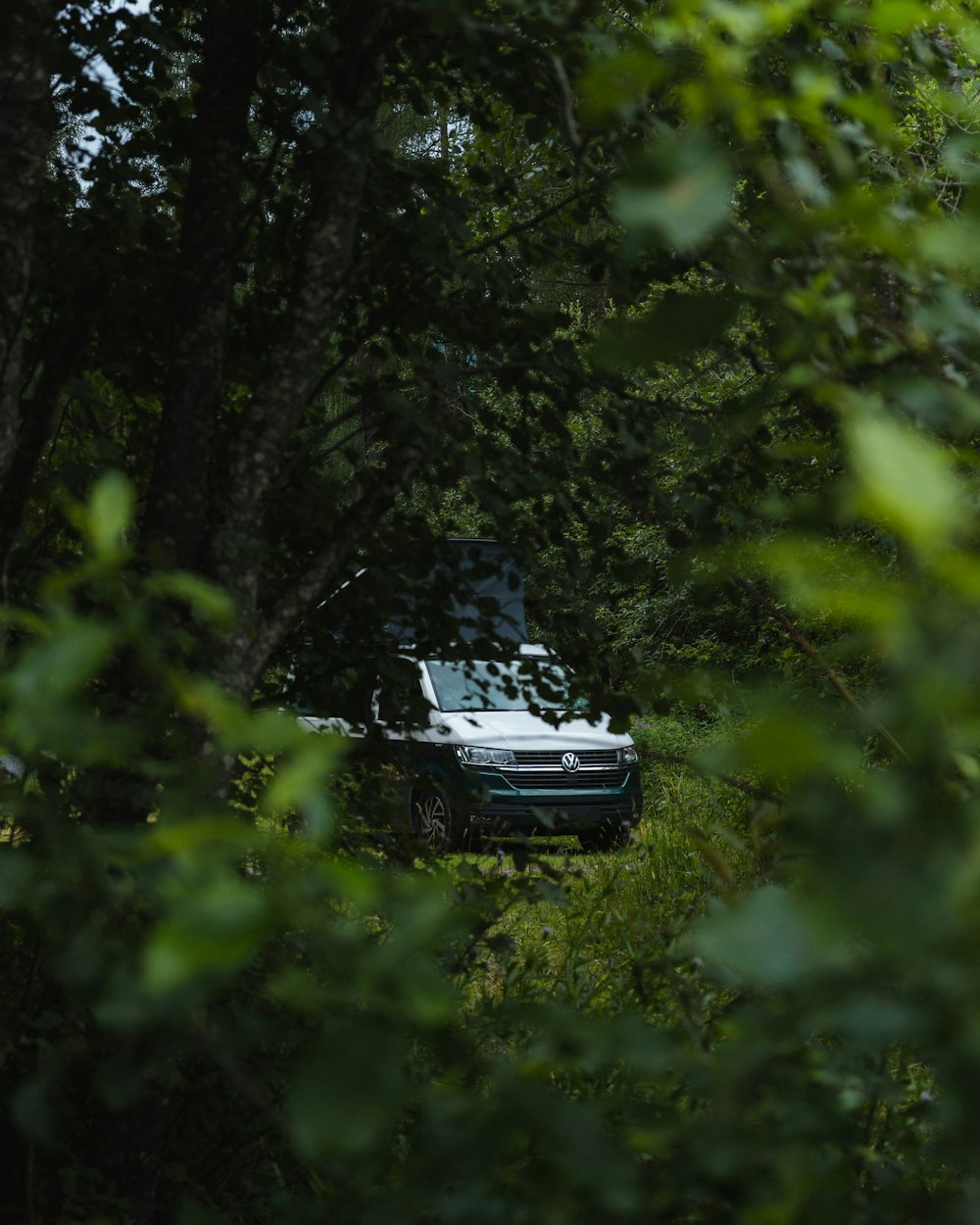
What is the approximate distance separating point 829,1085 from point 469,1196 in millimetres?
441

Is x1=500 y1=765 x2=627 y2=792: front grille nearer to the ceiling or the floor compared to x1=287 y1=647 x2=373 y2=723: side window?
nearer to the floor

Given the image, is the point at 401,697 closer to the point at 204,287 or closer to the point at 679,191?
the point at 204,287

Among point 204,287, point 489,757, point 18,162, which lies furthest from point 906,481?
point 489,757

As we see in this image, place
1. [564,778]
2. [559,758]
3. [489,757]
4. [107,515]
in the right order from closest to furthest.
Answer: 1. [107,515]
2. [489,757]
3. [564,778]
4. [559,758]

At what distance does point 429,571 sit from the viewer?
8.73 feet

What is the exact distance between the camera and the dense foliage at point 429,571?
80 cm

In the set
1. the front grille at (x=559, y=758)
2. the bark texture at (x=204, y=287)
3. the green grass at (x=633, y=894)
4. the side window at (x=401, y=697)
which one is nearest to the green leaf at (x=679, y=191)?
the green grass at (x=633, y=894)

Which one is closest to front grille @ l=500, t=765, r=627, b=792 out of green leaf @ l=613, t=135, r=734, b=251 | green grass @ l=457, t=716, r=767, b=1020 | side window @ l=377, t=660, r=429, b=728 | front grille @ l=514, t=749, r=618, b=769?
front grille @ l=514, t=749, r=618, b=769

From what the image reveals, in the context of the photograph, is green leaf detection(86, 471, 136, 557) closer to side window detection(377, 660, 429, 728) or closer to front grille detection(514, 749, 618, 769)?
side window detection(377, 660, 429, 728)

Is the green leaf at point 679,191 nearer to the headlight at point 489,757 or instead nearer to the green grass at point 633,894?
the green grass at point 633,894

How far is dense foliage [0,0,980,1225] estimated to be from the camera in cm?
80

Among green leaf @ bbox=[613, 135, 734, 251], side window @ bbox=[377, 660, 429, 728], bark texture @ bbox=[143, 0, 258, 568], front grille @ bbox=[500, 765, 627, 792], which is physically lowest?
front grille @ bbox=[500, 765, 627, 792]

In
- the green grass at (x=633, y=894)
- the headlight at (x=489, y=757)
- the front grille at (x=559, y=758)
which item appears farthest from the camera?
the front grille at (x=559, y=758)

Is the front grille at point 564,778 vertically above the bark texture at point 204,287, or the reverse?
the bark texture at point 204,287
